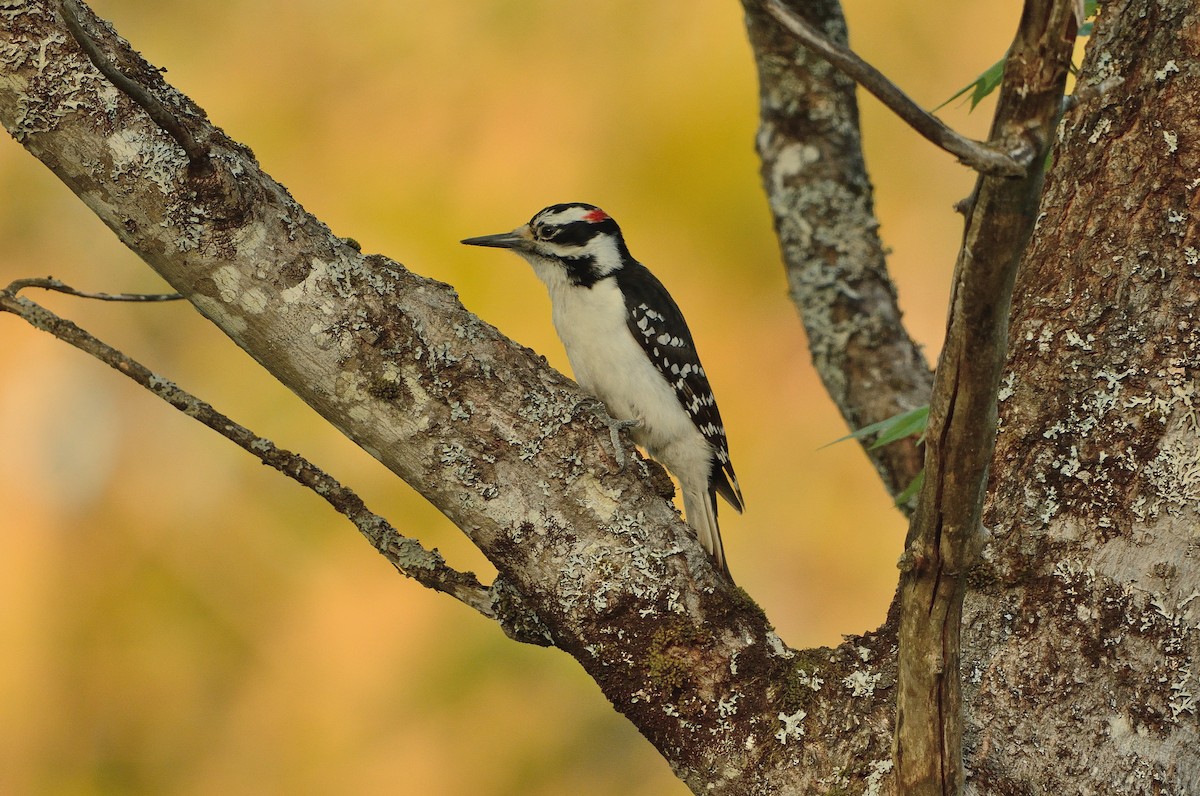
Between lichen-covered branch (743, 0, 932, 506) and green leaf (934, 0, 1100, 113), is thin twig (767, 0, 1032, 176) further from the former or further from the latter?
lichen-covered branch (743, 0, 932, 506)

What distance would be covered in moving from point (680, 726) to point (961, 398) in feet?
2.36

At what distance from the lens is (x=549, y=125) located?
6430 mm

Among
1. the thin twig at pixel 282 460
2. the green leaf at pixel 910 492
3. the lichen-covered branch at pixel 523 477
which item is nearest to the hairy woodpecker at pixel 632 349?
the green leaf at pixel 910 492

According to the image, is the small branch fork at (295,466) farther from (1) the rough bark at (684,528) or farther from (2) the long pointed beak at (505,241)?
(2) the long pointed beak at (505,241)

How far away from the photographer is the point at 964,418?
1.30 metres

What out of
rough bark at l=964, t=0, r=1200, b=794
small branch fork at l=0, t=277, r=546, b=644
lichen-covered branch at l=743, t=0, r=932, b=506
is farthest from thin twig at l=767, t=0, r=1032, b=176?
lichen-covered branch at l=743, t=0, r=932, b=506

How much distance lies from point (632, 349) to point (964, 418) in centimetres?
198

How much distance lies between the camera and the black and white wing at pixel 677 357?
328 cm

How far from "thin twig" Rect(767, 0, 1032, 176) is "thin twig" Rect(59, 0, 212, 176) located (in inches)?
33.0

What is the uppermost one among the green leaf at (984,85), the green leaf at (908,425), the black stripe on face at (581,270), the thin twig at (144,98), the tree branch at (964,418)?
the black stripe on face at (581,270)

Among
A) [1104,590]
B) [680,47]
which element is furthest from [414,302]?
[680,47]

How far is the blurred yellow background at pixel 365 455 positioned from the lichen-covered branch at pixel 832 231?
2.30 meters

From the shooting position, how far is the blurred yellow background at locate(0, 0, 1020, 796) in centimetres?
588

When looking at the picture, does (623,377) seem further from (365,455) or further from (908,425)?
(365,455)
